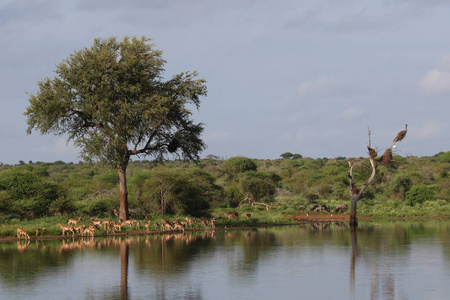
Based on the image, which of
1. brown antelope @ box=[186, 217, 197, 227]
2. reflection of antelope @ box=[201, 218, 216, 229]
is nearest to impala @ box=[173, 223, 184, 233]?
brown antelope @ box=[186, 217, 197, 227]

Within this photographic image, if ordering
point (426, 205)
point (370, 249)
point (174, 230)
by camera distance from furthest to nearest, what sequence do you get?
1. point (426, 205)
2. point (174, 230)
3. point (370, 249)

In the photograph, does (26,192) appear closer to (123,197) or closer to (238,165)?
(123,197)

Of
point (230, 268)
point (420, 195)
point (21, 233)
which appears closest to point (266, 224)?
point (21, 233)

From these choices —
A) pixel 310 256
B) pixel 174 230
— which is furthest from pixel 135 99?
pixel 310 256

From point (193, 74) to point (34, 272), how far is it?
66.3ft

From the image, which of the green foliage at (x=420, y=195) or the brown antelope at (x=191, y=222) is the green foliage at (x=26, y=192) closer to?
the brown antelope at (x=191, y=222)

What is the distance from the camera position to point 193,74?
122 feet

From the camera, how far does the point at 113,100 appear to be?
3538 cm

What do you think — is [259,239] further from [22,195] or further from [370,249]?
[22,195]

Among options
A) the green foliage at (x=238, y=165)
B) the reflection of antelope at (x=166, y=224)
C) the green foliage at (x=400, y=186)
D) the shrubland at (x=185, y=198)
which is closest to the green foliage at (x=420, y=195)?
the shrubland at (x=185, y=198)

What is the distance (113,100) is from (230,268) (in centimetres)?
1817

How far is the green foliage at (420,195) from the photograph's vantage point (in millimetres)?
55469

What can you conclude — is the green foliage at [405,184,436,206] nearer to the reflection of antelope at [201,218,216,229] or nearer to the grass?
the grass

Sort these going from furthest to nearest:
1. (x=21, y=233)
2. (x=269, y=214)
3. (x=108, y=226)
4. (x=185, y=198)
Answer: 1. (x=269, y=214)
2. (x=185, y=198)
3. (x=108, y=226)
4. (x=21, y=233)
